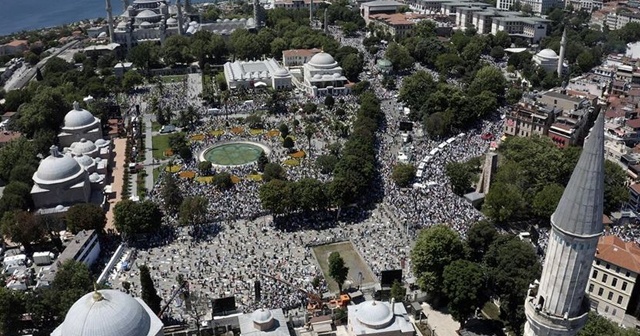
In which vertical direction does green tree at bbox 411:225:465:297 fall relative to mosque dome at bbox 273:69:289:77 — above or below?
below

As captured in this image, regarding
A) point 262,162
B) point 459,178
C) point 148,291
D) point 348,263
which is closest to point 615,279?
point 459,178

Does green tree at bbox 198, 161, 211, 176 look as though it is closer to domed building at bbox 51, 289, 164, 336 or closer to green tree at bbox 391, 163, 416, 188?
green tree at bbox 391, 163, 416, 188

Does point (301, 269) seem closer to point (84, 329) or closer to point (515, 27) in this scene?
point (84, 329)

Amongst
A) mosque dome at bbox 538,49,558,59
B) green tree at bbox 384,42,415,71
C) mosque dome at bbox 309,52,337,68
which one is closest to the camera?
mosque dome at bbox 309,52,337,68

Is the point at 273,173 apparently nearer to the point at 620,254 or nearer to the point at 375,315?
the point at 375,315

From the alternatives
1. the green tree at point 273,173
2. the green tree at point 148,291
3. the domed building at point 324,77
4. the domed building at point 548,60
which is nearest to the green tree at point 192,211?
the green tree at point 273,173

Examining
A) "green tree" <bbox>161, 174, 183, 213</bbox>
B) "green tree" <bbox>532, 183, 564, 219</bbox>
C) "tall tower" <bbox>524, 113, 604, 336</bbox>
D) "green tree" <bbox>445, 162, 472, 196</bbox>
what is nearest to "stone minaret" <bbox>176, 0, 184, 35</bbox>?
"green tree" <bbox>161, 174, 183, 213</bbox>
